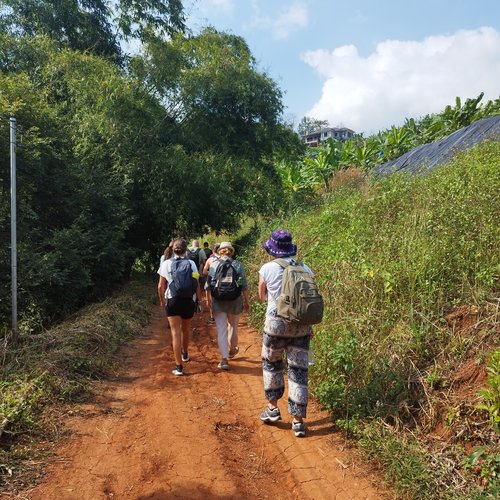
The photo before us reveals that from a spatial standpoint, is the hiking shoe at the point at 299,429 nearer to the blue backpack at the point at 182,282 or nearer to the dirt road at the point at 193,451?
the dirt road at the point at 193,451

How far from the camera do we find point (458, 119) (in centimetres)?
1652

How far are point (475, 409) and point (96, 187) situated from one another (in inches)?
372

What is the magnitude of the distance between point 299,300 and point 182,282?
6.44 feet

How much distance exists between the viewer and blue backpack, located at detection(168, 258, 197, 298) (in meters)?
5.46

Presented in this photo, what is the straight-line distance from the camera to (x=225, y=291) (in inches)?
226

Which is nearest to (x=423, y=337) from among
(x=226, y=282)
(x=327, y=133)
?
(x=226, y=282)

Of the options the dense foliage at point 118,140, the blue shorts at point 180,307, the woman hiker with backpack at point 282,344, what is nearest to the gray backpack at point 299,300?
the woman hiker with backpack at point 282,344

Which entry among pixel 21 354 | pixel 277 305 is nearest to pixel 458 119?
pixel 277 305

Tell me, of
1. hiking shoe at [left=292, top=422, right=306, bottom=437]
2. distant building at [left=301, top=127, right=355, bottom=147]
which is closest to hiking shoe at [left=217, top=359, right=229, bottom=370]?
hiking shoe at [left=292, top=422, right=306, bottom=437]

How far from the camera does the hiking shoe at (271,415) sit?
4.33m

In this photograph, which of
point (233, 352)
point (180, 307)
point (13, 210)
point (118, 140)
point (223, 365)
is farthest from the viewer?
point (118, 140)

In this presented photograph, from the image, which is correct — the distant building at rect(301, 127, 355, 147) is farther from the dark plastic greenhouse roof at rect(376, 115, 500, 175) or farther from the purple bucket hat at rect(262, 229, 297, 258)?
the purple bucket hat at rect(262, 229, 297, 258)

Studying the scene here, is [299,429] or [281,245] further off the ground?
[281,245]

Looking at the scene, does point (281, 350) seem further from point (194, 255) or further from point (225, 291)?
point (194, 255)
